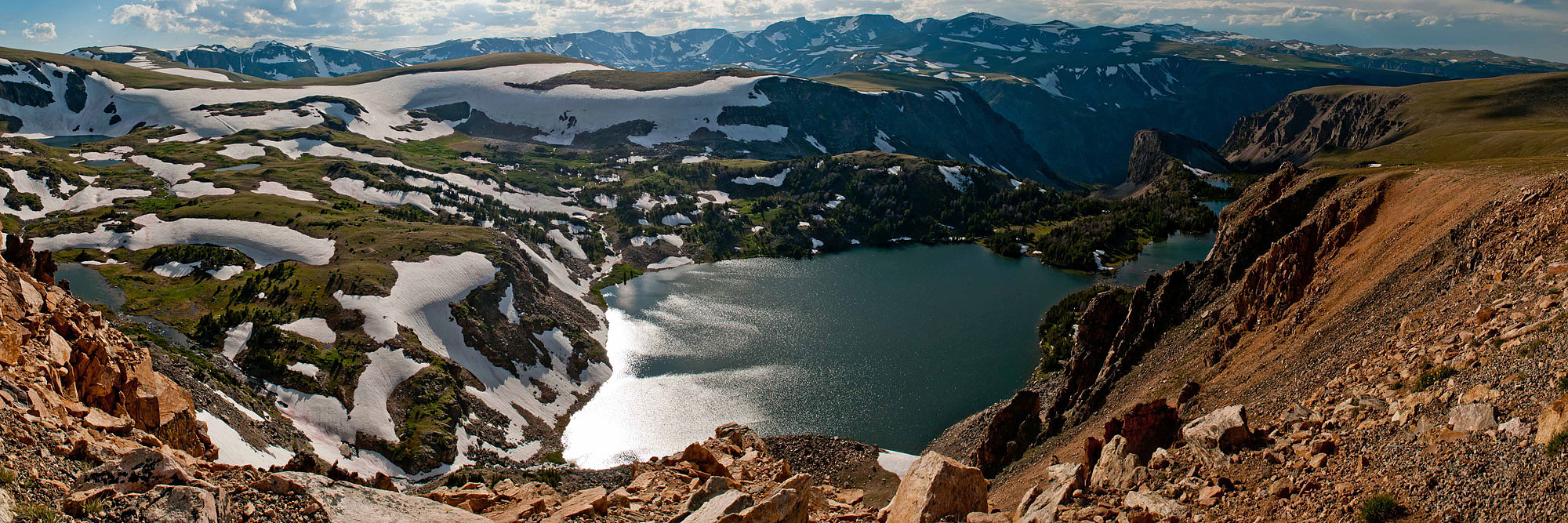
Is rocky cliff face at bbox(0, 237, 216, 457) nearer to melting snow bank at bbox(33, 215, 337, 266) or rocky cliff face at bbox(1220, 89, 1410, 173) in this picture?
melting snow bank at bbox(33, 215, 337, 266)

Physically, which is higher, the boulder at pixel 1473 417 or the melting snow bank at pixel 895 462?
the boulder at pixel 1473 417

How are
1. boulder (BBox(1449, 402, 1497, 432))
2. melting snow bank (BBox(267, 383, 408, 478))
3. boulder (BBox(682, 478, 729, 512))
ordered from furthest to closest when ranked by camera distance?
1. melting snow bank (BBox(267, 383, 408, 478))
2. boulder (BBox(682, 478, 729, 512))
3. boulder (BBox(1449, 402, 1497, 432))

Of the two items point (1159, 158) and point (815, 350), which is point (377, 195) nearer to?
point (815, 350)

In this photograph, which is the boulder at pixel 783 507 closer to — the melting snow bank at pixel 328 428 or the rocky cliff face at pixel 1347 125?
the melting snow bank at pixel 328 428

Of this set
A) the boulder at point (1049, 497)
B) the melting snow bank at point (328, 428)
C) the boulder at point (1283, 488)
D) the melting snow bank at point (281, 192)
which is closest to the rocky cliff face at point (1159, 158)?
the melting snow bank at point (281, 192)

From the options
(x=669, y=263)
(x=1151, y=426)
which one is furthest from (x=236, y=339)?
(x=669, y=263)

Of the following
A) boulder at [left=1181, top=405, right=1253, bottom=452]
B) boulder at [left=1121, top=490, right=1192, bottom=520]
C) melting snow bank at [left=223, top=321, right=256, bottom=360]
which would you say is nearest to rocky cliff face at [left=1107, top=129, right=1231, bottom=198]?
boulder at [left=1181, top=405, right=1253, bottom=452]
